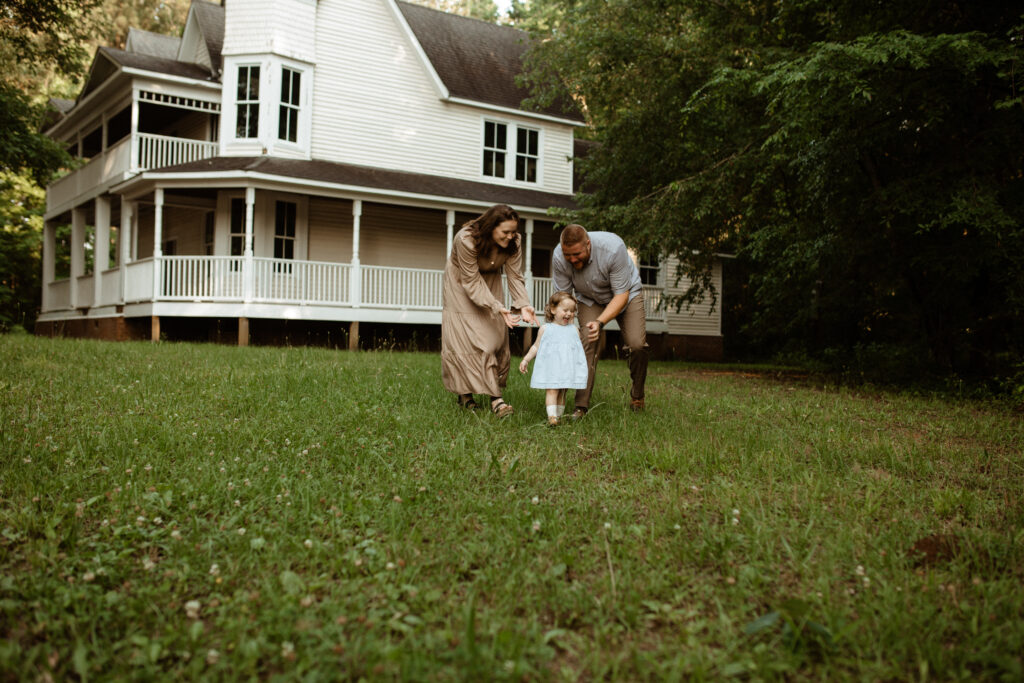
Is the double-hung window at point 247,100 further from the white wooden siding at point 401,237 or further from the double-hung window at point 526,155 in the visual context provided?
the double-hung window at point 526,155

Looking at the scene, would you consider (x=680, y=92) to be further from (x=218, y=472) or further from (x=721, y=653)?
(x=721, y=653)

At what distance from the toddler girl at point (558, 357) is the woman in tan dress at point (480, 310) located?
0.28 meters

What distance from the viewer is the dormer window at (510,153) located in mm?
20828

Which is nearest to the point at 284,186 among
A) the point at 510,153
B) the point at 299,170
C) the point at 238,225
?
the point at 299,170

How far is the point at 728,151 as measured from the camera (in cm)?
1392

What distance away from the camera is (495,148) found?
20797mm

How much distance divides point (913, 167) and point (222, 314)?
13073 mm

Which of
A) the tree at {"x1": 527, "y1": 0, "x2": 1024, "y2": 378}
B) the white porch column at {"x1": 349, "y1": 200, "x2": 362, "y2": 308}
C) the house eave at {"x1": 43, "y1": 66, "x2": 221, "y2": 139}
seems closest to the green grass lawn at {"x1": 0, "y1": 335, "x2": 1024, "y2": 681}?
the tree at {"x1": 527, "y1": 0, "x2": 1024, "y2": 378}

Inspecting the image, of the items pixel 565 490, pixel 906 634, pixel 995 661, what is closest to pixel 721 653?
pixel 906 634

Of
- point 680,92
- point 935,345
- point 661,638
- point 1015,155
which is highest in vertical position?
point 680,92

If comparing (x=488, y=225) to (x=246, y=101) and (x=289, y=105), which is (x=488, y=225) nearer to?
(x=289, y=105)

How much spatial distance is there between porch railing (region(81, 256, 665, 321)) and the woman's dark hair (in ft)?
34.2

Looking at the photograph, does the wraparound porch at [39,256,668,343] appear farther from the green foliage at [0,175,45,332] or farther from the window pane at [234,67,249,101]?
the green foliage at [0,175,45,332]

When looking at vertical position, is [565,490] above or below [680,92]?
below
